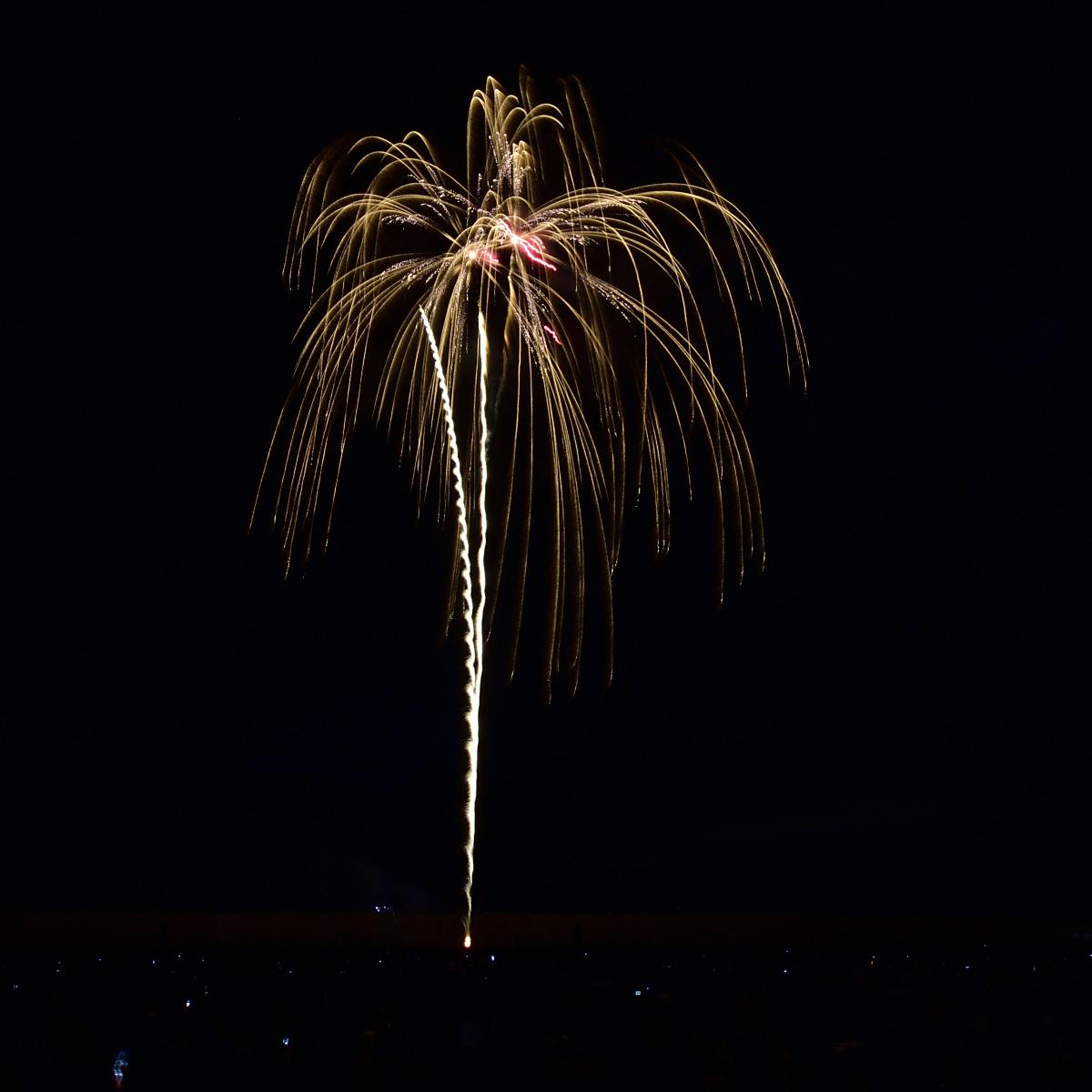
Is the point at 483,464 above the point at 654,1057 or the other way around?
above

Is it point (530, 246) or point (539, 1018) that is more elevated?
point (530, 246)

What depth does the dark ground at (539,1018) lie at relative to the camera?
31.8 ft

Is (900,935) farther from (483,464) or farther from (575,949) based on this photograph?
(483,464)

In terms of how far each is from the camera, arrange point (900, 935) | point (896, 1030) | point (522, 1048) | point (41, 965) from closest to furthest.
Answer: point (522, 1048) → point (896, 1030) → point (41, 965) → point (900, 935)

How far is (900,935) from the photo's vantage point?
24.8 metres

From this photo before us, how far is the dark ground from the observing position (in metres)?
9.70

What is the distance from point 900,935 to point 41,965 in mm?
15560

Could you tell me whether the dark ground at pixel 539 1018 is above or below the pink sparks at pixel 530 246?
below

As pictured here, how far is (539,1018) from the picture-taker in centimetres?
1222

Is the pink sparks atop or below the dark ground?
atop

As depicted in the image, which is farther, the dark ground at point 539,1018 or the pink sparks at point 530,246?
the pink sparks at point 530,246

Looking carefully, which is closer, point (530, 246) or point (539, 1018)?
point (539, 1018)

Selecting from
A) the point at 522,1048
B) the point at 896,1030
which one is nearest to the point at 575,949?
the point at 896,1030

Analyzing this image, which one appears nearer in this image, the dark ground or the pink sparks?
the dark ground
